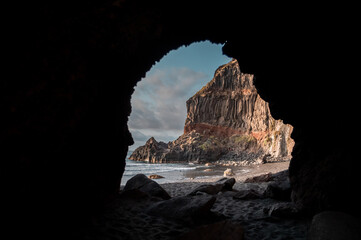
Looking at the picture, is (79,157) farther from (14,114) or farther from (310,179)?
(310,179)

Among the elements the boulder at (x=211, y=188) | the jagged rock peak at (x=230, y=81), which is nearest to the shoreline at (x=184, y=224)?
the boulder at (x=211, y=188)

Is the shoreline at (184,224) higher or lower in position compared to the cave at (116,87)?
lower

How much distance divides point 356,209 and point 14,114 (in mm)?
6232

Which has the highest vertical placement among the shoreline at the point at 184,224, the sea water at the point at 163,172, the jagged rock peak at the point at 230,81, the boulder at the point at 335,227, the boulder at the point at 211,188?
the jagged rock peak at the point at 230,81

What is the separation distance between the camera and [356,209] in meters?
3.49

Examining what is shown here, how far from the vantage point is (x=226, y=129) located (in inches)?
2936

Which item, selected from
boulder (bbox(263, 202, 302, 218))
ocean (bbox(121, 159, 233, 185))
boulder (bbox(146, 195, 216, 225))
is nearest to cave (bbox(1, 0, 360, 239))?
boulder (bbox(263, 202, 302, 218))

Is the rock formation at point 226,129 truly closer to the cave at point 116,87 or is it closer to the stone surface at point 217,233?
the cave at point 116,87

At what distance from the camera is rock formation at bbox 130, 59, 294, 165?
54.4m

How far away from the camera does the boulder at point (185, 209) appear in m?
4.33

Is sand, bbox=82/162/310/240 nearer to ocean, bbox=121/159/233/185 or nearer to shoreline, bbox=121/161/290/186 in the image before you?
shoreline, bbox=121/161/290/186

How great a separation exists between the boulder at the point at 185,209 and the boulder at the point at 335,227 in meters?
2.20

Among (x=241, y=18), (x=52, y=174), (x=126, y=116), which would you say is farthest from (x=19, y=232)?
(x=241, y=18)

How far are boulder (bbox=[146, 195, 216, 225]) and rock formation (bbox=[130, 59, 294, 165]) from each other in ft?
142
